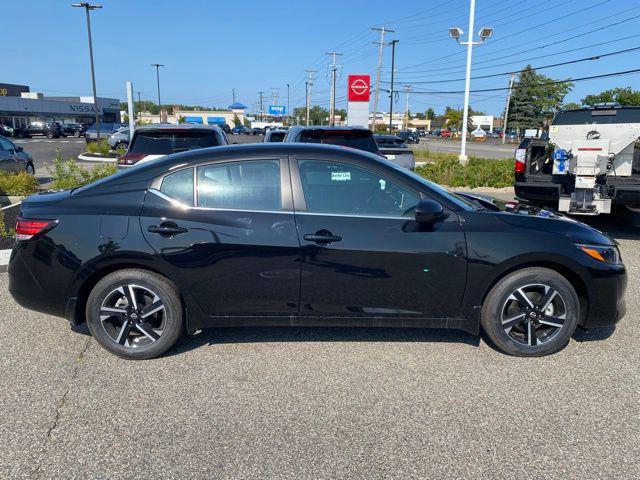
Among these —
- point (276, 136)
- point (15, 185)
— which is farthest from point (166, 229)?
point (276, 136)

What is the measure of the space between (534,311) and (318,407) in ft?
6.08

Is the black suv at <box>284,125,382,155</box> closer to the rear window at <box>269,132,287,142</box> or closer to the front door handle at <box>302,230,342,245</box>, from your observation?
the front door handle at <box>302,230,342,245</box>

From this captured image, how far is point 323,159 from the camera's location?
388 centimetres

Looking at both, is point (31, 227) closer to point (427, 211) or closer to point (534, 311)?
point (427, 211)

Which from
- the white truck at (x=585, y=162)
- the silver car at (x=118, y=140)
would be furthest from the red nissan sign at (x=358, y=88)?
the silver car at (x=118, y=140)

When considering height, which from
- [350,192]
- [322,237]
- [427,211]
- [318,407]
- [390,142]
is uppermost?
[390,142]

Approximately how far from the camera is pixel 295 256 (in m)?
3.68

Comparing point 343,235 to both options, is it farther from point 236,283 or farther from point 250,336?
point 250,336

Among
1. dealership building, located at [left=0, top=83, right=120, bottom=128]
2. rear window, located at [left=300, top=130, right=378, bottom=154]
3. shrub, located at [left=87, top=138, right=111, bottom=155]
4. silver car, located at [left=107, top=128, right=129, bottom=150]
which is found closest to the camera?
rear window, located at [left=300, top=130, right=378, bottom=154]

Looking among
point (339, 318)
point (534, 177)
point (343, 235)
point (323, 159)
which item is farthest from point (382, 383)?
point (534, 177)

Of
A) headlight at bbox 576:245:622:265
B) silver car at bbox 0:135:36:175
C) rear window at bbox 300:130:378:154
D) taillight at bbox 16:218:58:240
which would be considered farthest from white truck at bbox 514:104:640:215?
silver car at bbox 0:135:36:175

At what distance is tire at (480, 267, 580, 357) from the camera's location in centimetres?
380

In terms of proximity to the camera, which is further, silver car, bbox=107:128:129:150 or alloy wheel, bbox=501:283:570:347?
silver car, bbox=107:128:129:150

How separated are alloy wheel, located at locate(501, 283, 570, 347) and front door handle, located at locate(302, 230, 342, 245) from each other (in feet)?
4.63
